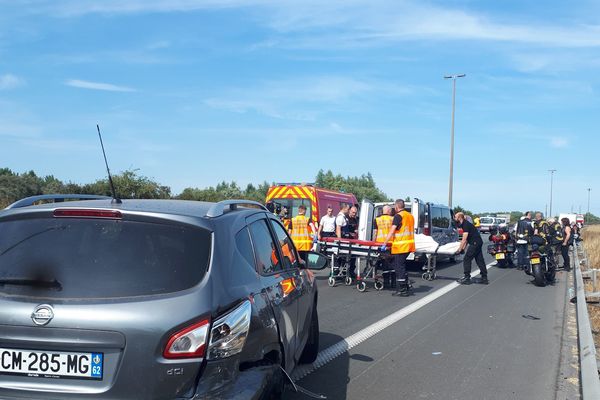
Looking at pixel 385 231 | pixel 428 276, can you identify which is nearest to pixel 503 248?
pixel 428 276

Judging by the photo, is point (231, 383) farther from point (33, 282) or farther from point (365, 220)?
point (365, 220)

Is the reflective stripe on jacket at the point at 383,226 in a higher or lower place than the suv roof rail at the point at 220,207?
lower

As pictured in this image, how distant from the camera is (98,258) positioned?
335 cm

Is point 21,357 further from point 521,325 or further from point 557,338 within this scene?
point 521,325

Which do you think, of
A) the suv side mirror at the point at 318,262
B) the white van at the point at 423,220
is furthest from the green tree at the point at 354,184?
the suv side mirror at the point at 318,262

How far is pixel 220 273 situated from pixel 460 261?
20240 mm

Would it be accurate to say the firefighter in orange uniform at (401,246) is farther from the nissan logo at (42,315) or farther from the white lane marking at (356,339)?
the nissan logo at (42,315)

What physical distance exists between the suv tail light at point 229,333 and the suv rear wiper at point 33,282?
840 millimetres

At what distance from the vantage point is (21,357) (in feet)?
10.2

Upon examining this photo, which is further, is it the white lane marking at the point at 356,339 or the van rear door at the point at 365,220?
the van rear door at the point at 365,220

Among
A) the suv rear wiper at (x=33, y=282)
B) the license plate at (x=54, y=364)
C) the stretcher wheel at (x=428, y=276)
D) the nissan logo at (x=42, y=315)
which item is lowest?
the stretcher wheel at (x=428, y=276)

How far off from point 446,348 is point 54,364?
5.52 meters

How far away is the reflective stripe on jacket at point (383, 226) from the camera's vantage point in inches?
551

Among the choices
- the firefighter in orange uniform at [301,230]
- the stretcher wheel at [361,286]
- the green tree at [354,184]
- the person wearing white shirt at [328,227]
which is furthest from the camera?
the green tree at [354,184]
